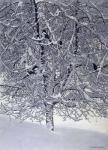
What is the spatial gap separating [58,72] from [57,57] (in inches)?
2.5

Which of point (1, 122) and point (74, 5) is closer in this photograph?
point (74, 5)

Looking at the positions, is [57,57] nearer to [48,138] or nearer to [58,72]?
[58,72]

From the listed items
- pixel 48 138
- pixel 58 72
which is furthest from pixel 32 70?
pixel 48 138

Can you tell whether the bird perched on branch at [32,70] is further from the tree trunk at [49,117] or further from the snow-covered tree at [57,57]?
the tree trunk at [49,117]

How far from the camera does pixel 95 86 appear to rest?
158 cm

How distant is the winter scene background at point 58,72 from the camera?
155 cm

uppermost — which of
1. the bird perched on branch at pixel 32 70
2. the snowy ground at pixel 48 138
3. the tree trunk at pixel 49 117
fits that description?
the bird perched on branch at pixel 32 70

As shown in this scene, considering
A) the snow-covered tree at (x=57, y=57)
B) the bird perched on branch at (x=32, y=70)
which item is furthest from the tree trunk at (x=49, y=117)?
the bird perched on branch at (x=32, y=70)

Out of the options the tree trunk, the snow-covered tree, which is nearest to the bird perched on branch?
the snow-covered tree

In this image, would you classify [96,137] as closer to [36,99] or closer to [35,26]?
[36,99]

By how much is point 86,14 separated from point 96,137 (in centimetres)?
50

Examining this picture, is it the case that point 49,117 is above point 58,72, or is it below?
below

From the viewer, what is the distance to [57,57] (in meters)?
1.56

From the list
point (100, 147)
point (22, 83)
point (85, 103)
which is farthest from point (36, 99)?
point (100, 147)
